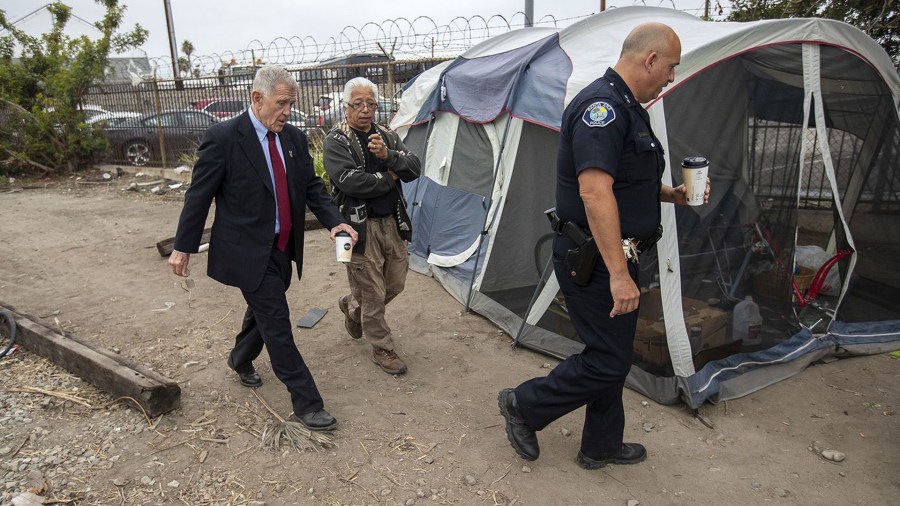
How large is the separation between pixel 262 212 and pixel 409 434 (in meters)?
1.45

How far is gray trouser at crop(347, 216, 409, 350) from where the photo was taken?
13.1ft

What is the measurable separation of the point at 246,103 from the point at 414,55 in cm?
381

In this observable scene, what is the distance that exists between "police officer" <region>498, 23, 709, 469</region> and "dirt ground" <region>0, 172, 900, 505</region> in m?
0.38

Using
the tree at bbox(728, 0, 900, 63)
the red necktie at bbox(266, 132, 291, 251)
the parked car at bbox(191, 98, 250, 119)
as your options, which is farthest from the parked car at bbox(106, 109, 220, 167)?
the tree at bbox(728, 0, 900, 63)

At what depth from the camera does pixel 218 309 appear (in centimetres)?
529

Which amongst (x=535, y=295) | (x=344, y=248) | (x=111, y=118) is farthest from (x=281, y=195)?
(x=111, y=118)

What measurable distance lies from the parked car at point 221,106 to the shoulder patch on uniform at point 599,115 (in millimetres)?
10394

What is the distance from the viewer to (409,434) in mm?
3430

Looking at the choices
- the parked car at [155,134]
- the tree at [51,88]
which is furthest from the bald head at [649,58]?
the tree at [51,88]

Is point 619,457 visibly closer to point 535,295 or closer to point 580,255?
point 580,255

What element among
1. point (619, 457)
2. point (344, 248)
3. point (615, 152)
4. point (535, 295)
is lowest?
point (619, 457)

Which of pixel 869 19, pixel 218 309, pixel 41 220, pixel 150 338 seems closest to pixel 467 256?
pixel 218 309

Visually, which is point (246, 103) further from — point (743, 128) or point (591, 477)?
point (591, 477)

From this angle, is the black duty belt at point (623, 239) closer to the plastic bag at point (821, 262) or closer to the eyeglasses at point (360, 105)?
the eyeglasses at point (360, 105)
